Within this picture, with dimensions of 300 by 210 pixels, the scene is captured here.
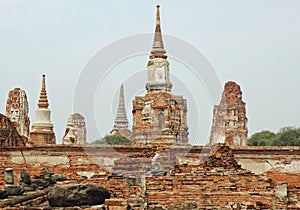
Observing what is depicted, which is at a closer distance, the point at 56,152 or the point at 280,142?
the point at 56,152

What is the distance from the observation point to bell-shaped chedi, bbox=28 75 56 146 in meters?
23.0

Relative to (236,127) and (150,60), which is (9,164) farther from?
(236,127)

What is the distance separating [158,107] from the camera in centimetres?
2416

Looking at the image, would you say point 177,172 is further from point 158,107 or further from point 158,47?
point 158,47

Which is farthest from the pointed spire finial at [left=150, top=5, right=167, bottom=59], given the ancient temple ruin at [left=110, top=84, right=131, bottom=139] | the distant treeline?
the distant treeline

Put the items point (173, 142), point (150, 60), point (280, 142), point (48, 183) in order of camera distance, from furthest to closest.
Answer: point (280, 142) → point (150, 60) → point (173, 142) → point (48, 183)

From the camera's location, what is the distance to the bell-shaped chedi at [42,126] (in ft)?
75.4

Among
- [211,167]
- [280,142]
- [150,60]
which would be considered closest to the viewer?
[211,167]

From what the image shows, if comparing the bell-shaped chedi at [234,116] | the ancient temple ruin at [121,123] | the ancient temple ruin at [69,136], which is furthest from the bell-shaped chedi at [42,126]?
the ancient temple ruin at [121,123]

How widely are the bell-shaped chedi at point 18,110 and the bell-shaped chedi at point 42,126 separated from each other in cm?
262

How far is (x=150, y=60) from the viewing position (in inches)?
1016

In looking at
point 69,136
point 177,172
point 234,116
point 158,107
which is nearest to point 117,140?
point 234,116

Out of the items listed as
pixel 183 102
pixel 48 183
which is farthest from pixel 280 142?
pixel 48 183

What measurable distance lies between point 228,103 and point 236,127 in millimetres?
1042
